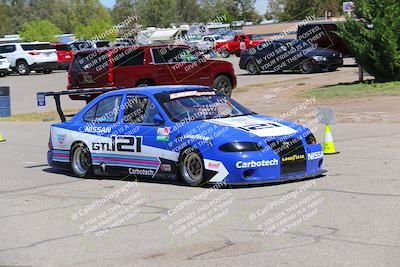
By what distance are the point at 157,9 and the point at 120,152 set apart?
112m

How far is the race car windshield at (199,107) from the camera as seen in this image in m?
10.8

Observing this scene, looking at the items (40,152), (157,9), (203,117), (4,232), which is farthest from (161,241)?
(157,9)

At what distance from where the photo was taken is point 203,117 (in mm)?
10781

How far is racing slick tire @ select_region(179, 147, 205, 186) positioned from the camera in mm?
10195

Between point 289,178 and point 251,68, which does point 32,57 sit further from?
point 289,178

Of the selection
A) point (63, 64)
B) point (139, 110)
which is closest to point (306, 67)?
point (63, 64)

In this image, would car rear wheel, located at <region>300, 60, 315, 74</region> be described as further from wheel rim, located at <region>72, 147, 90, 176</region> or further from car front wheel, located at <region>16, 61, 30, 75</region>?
Result: wheel rim, located at <region>72, 147, 90, 176</region>

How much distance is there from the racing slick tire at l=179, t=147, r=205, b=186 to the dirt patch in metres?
8.25

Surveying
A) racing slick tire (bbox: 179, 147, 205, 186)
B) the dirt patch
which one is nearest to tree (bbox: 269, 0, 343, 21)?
the dirt patch

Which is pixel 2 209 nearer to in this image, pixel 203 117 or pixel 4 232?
pixel 4 232

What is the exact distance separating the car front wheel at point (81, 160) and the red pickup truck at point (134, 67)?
1017cm

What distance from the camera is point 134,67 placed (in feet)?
73.7

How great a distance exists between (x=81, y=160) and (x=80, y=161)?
0.03 m

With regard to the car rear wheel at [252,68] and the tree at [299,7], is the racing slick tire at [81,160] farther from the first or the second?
the tree at [299,7]
